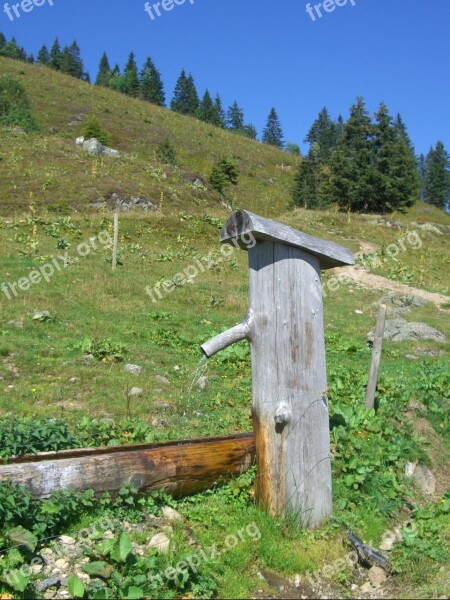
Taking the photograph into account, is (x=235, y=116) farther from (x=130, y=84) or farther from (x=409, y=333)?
(x=409, y=333)

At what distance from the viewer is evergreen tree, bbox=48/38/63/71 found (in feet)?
327

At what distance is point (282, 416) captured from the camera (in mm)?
4598

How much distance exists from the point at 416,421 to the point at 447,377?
2222mm

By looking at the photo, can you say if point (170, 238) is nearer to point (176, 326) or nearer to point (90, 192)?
point (90, 192)

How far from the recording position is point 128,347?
11164 mm

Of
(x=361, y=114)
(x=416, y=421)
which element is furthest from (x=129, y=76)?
(x=416, y=421)

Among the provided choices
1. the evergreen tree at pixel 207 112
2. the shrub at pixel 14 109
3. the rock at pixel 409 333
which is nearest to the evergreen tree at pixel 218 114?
the evergreen tree at pixel 207 112

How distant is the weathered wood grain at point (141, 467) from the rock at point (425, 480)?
2.17 meters

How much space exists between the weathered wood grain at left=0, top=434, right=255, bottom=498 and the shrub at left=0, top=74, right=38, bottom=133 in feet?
153

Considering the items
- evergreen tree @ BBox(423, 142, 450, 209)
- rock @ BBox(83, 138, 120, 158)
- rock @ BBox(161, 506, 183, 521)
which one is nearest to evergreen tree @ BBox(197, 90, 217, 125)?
evergreen tree @ BBox(423, 142, 450, 209)

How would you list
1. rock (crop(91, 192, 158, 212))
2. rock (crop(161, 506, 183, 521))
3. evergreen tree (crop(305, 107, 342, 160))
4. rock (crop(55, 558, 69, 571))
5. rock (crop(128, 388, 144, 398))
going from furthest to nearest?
evergreen tree (crop(305, 107, 342, 160)), rock (crop(91, 192, 158, 212)), rock (crop(128, 388, 144, 398)), rock (crop(161, 506, 183, 521)), rock (crop(55, 558, 69, 571))

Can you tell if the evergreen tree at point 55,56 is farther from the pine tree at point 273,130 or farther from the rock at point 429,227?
the rock at point 429,227

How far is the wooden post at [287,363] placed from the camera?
4.69 meters

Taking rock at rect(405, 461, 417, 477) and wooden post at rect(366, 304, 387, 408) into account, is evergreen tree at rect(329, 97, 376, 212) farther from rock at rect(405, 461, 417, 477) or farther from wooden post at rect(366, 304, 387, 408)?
rock at rect(405, 461, 417, 477)
